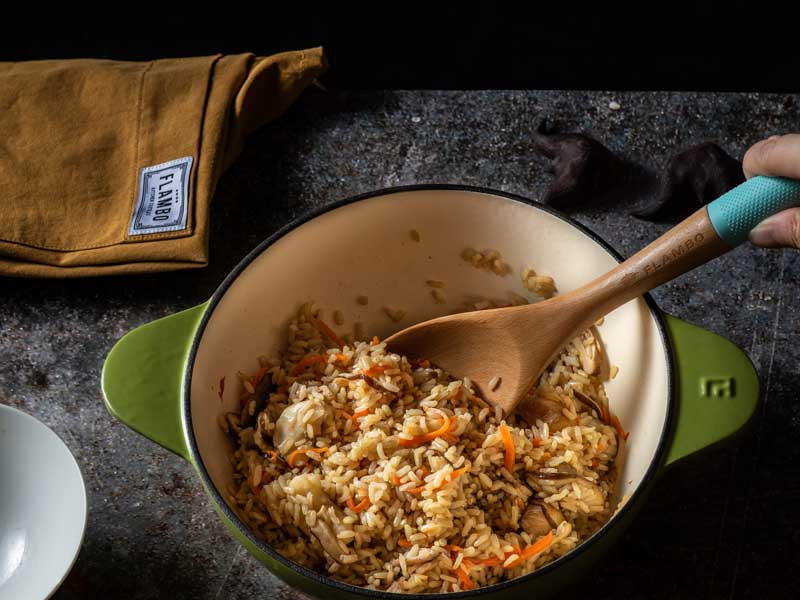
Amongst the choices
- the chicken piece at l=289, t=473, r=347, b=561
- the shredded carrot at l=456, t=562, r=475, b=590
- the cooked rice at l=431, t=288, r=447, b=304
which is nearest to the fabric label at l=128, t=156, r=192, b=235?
the cooked rice at l=431, t=288, r=447, b=304

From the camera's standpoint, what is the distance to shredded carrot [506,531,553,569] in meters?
1.36

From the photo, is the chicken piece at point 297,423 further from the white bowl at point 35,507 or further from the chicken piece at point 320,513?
the white bowl at point 35,507

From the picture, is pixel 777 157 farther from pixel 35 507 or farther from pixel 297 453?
pixel 35 507

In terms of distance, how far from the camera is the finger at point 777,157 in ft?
4.10

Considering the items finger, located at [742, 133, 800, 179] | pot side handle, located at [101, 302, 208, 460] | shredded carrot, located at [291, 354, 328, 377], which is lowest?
shredded carrot, located at [291, 354, 328, 377]

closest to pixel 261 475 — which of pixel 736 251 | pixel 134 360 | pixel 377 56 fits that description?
pixel 134 360

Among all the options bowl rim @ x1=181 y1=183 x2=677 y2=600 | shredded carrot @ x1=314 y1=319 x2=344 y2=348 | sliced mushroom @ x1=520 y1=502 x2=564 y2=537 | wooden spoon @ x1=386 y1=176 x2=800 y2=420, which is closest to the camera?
bowl rim @ x1=181 y1=183 x2=677 y2=600

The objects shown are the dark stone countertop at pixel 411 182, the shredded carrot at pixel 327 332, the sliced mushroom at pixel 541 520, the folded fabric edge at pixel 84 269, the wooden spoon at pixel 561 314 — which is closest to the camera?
the wooden spoon at pixel 561 314

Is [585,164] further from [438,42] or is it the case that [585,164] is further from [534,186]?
[438,42]

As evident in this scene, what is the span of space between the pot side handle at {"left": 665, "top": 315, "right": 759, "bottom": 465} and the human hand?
16 cm

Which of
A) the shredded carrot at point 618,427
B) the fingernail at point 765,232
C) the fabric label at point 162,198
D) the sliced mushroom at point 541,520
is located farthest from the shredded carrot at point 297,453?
the fingernail at point 765,232

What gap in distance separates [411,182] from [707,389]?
2.75 feet

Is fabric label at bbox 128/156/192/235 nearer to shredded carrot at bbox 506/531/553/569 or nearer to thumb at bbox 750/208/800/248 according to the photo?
shredded carrot at bbox 506/531/553/569

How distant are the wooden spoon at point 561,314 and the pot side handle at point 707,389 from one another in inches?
3.9
